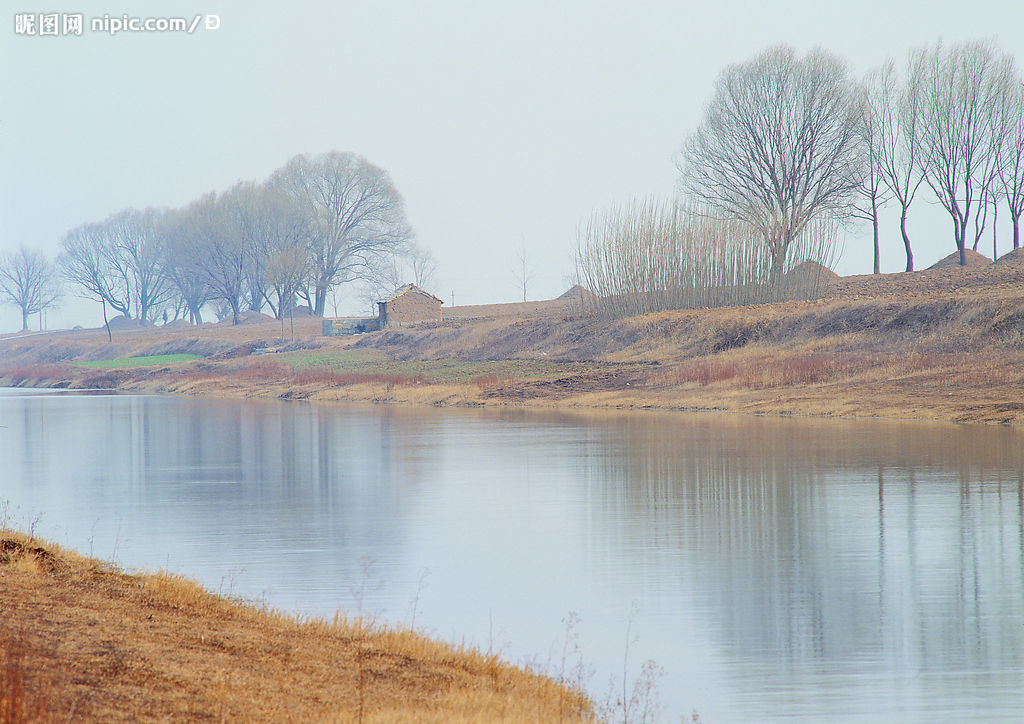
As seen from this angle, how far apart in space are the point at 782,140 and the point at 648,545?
55195mm

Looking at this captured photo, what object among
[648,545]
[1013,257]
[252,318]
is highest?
[252,318]

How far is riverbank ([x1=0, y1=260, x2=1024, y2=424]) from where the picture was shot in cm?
3619

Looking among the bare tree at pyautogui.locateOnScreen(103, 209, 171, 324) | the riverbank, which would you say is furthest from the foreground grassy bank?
the bare tree at pyautogui.locateOnScreen(103, 209, 171, 324)

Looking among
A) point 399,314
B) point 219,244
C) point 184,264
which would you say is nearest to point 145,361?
point 399,314

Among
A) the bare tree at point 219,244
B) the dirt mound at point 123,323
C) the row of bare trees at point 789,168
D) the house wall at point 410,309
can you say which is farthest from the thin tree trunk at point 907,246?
the dirt mound at point 123,323

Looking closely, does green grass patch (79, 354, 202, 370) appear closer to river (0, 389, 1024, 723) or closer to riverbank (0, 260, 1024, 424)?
riverbank (0, 260, 1024, 424)

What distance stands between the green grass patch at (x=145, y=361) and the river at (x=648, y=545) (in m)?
58.3

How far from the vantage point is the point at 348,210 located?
108 meters

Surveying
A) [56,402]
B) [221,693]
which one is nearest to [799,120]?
[56,402]

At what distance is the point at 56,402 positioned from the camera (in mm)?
58844

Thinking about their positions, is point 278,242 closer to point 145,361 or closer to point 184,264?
point 184,264

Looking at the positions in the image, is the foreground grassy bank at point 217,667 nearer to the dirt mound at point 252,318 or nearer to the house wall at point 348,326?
the house wall at point 348,326

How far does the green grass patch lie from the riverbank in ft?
8.80

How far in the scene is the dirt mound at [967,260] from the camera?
67562mm
